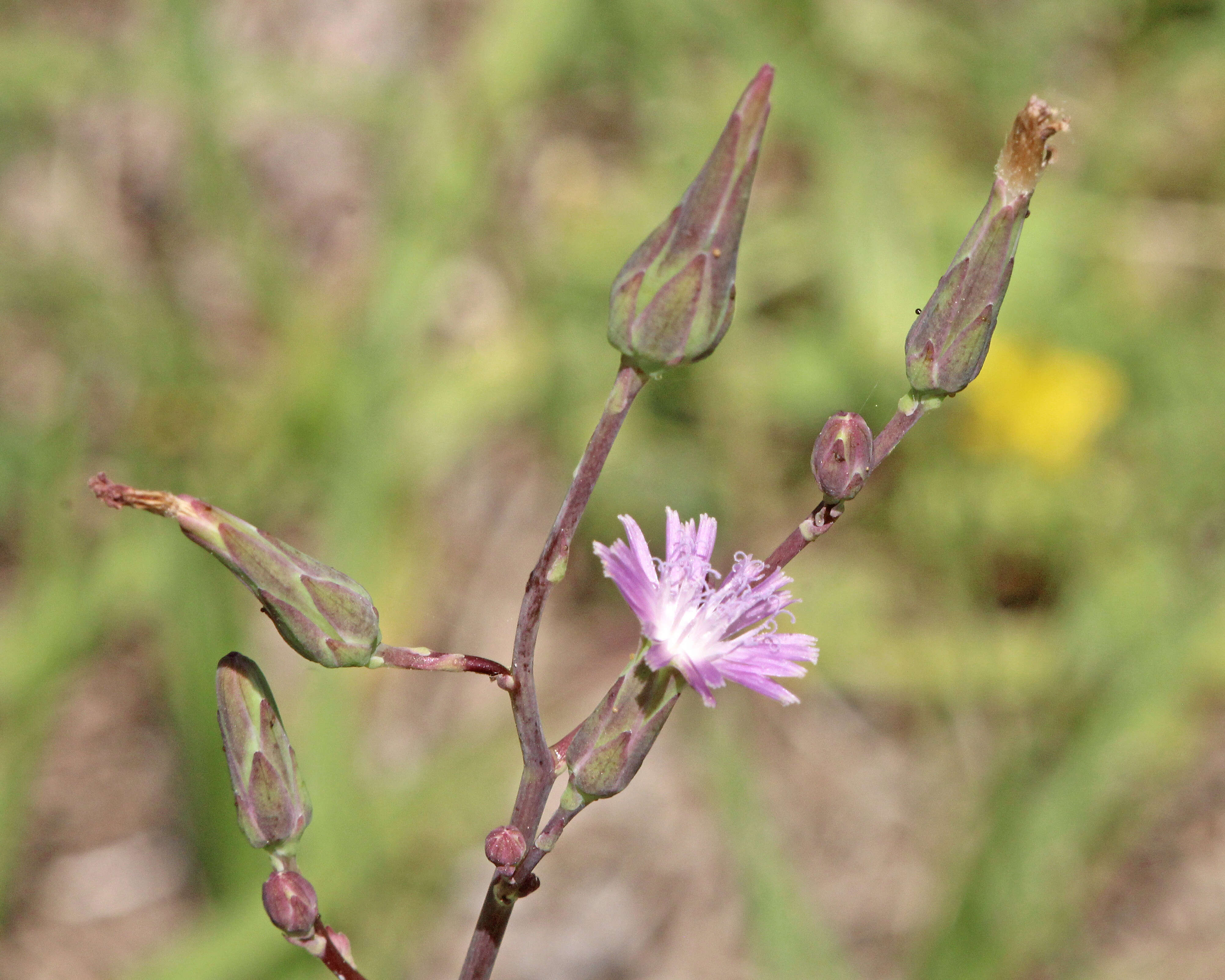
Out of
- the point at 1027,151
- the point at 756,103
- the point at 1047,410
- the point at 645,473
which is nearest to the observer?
the point at 756,103

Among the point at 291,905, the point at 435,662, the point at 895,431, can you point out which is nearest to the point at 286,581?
the point at 435,662

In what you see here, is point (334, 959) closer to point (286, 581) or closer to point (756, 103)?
point (286, 581)

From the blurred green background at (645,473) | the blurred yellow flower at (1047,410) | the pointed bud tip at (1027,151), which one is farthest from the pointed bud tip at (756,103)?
the blurred yellow flower at (1047,410)

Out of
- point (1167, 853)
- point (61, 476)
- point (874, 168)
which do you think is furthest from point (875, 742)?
point (61, 476)

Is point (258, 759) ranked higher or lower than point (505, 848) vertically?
higher

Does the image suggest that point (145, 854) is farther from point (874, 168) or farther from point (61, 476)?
point (874, 168)

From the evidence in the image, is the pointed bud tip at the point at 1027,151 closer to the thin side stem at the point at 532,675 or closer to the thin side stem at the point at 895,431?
the thin side stem at the point at 895,431

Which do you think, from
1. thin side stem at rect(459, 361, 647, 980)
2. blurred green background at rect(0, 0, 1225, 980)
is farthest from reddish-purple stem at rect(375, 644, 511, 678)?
blurred green background at rect(0, 0, 1225, 980)
